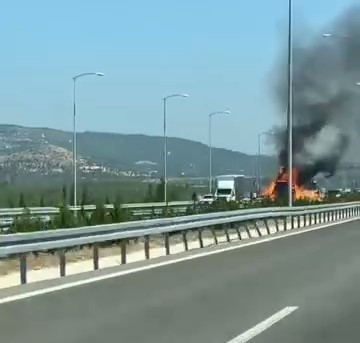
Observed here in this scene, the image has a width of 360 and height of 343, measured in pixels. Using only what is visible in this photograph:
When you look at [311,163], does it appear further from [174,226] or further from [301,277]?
[301,277]

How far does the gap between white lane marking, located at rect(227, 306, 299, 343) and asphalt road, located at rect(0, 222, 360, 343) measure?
0.08 meters

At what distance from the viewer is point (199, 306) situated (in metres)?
13.8

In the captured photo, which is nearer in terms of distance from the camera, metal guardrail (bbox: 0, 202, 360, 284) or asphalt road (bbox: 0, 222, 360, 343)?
asphalt road (bbox: 0, 222, 360, 343)

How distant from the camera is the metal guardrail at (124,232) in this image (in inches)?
661

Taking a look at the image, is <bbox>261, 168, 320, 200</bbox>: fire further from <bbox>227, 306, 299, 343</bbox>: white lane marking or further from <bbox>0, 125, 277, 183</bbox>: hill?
<bbox>0, 125, 277, 183</bbox>: hill

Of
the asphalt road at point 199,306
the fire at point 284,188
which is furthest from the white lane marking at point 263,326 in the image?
the fire at point 284,188

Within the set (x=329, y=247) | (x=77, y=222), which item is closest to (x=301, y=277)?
(x=329, y=247)

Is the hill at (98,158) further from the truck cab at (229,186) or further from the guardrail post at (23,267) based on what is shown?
the guardrail post at (23,267)

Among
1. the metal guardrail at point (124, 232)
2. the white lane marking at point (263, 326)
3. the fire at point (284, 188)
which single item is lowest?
→ the white lane marking at point (263, 326)

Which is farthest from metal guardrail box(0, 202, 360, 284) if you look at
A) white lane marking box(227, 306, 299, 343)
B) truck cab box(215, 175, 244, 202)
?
truck cab box(215, 175, 244, 202)

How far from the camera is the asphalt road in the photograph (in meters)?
11.2

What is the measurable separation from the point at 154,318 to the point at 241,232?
71.6 ft

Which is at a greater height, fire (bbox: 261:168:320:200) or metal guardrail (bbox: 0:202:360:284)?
fire (bbox: 261:168:320:200)

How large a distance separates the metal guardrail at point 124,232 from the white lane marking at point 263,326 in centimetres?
503
